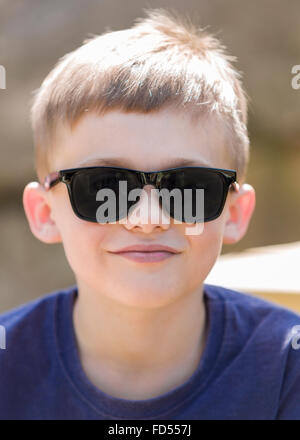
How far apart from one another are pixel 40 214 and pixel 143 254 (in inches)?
15.0

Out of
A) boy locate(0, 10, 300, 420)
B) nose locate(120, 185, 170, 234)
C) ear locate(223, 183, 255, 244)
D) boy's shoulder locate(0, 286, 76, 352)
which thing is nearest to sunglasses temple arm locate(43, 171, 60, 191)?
boy locate(0, 10, 300, 420)

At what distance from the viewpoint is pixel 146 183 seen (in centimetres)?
116

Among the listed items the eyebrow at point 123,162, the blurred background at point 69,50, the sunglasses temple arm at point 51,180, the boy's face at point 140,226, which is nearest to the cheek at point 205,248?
the boy's face at point 140,226

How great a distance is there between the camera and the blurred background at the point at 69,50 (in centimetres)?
388

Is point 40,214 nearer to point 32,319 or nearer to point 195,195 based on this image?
point 32,319

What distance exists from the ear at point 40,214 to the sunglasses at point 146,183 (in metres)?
0.21

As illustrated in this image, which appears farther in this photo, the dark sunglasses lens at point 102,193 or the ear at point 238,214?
the ear at point 238,214

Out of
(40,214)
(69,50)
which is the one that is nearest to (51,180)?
(40,214)

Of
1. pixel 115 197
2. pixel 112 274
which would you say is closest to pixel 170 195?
pixel 115 197

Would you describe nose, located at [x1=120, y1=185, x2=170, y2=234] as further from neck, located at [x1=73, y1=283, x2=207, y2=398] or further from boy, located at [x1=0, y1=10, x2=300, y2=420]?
neck, located at [x1=73, y1=283, x2=207, y2=398]

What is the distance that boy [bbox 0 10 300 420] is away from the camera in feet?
3.93

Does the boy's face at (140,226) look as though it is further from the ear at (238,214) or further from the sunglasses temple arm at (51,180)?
the ear at (238,214)

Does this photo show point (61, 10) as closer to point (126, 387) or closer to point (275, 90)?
point (275, 90)

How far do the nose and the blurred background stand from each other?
278cm
